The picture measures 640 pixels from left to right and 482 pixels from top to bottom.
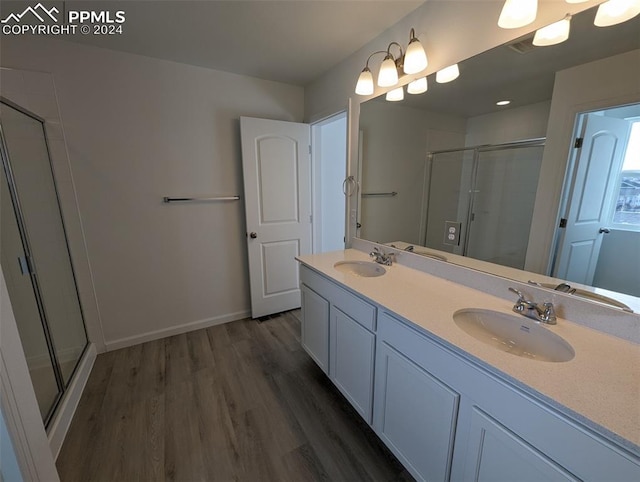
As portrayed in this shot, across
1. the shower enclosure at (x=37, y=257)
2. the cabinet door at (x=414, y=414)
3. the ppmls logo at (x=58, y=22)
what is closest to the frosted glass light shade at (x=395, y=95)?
the cabinet door at (x=414, y=414)

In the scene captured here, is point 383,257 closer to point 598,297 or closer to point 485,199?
point 485,199

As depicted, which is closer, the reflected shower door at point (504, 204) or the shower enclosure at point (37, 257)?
the reflected shower door at point (504, 204)

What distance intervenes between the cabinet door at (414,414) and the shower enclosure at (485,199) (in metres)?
0.71

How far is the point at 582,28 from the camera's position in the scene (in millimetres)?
1007

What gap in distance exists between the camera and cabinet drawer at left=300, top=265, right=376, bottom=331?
1341 mm

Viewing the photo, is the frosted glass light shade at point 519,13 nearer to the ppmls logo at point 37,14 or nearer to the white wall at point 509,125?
the white wall at point 509,125

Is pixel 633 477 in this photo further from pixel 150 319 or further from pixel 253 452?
pixel 150 319

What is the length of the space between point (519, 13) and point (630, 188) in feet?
2.61

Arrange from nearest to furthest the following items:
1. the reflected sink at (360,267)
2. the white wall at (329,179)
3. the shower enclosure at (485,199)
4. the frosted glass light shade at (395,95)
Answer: the shower enclosure at (485,199), the frosted glass light shade at (395,95), the reflected sink at (360,267), the white wall at (329,179)

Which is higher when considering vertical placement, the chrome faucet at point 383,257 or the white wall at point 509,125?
the white wall at point 509,125

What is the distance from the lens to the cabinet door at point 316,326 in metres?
1.75

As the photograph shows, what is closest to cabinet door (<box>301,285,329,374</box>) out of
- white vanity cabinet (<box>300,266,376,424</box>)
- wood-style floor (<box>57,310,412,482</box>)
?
white vanity cabinet (<box>300,266,376,424</box>)

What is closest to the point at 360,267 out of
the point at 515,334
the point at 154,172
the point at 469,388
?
the point at 515,334

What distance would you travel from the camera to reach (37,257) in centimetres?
168
